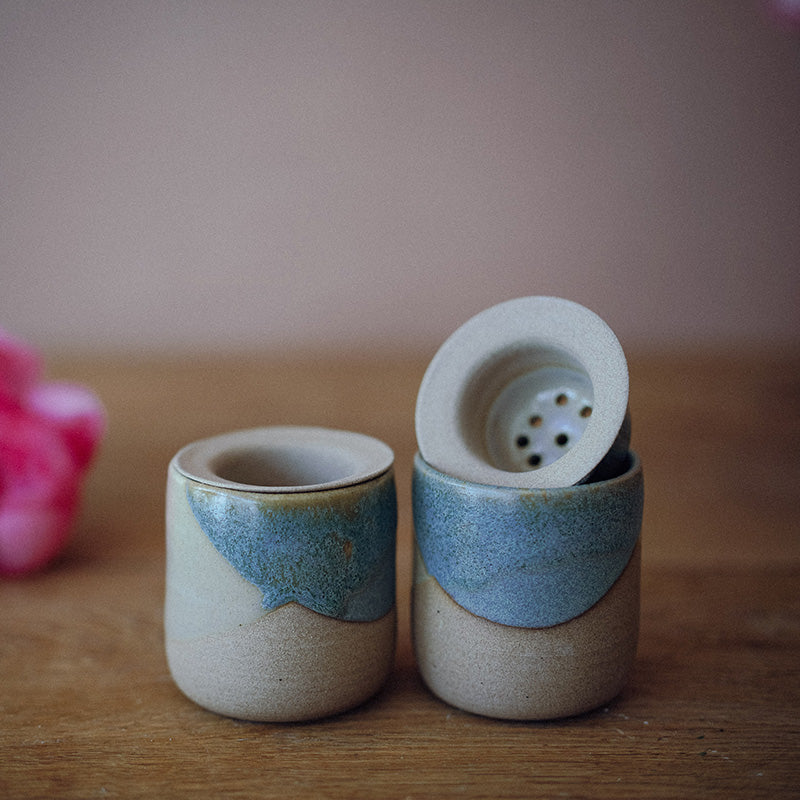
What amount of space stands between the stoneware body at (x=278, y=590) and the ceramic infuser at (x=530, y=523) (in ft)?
0.11

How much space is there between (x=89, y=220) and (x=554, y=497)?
28.4 inches

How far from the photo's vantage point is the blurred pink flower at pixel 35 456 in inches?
23.7

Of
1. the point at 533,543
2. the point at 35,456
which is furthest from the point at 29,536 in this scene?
the point at 533,543

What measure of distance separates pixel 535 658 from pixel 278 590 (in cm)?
13

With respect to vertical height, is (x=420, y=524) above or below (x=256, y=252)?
below

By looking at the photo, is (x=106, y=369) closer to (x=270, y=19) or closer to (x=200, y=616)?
(x=270, y=19)

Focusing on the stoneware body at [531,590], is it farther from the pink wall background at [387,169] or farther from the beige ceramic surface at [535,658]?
the pink wall background at [387,169]

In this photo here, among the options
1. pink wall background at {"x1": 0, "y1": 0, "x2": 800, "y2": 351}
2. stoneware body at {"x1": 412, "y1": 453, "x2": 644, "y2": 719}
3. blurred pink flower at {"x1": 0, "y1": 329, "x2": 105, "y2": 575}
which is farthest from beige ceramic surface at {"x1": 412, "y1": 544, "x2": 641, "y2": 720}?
pink wall background at {"x1": 0, "y1": 0, "x2": 800, "y2": 351}

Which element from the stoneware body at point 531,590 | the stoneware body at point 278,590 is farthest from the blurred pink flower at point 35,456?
the stoneware body at point 531,590

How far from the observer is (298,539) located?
16.4 inches

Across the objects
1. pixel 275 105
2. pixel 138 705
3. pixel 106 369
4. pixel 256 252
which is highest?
pixel 275 105

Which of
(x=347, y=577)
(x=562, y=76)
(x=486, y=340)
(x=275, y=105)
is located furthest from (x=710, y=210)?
(x=347, y=577)

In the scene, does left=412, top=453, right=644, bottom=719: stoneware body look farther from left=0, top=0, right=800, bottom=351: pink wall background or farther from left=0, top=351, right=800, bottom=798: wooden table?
left=0, top=0, right=800, bottom=351: pink wall background

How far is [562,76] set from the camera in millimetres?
956
